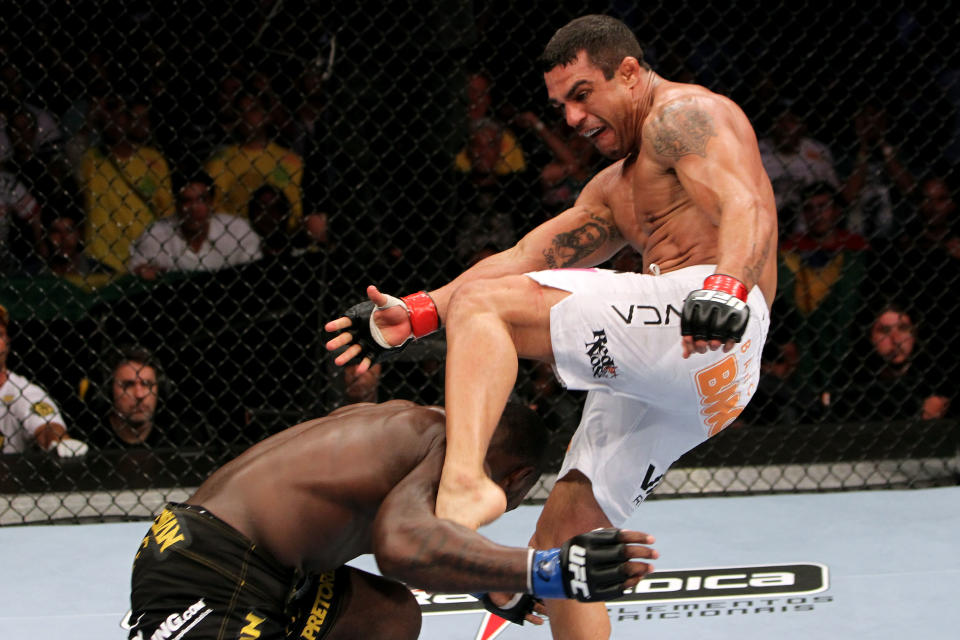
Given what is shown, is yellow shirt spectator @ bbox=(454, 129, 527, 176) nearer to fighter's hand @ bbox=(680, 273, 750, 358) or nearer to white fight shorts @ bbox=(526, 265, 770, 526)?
white fight shorts @ bbox=(526, 265, 770, 526)

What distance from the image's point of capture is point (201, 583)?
67.8 inches

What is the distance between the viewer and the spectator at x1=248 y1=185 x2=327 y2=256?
12.7 ft

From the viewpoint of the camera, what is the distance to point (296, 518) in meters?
1.75

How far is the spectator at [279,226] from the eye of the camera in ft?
12.7

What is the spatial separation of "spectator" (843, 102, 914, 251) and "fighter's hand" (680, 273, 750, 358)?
9.57 feet

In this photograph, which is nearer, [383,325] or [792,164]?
[383,325]

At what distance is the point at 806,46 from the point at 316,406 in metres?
2.66

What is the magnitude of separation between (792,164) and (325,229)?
1.88 meters

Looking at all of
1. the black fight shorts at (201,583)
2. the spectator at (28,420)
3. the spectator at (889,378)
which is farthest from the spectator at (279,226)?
the black fight shorts at (201,583)

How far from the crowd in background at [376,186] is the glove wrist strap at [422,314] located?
1.60 metres

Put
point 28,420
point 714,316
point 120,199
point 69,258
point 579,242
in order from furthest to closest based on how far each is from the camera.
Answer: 1. point 120,199
2. point 69,258
3. point 28,420
4. point 579,242
5. point 714,316

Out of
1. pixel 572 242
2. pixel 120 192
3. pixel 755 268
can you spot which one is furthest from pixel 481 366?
pixel 120 192

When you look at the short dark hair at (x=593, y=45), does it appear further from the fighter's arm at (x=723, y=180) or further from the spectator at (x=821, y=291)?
the spectator at (x=821, y=291)

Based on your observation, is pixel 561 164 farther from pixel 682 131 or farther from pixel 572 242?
pixel 682 131
